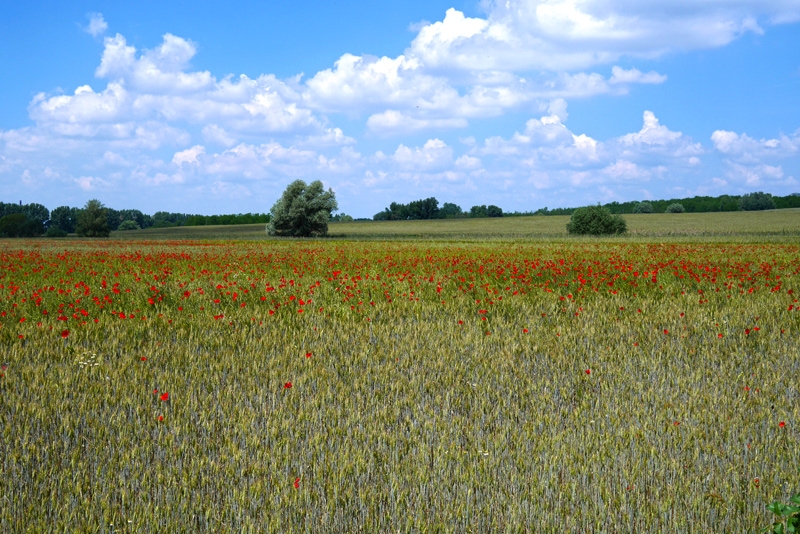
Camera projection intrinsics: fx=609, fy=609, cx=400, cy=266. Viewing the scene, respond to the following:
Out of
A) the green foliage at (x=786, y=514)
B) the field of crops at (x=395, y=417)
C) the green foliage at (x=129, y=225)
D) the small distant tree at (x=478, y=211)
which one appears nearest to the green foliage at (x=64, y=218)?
the green foliage at (x=129, y=225)

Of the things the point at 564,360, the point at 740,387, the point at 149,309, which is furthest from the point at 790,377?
the point at 149,309

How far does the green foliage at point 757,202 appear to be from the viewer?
111444 millimetres

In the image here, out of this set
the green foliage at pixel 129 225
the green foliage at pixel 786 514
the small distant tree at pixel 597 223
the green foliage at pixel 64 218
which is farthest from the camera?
the green foliage at pixel 129 225

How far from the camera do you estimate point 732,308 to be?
10.6 meters

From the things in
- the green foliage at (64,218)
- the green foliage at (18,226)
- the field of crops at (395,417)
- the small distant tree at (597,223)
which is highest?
the green foliage at (64,218)

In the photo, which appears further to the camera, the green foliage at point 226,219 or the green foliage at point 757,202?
the green foliage at point 226,219

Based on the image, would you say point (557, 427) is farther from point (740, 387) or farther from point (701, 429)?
point (740, 387)

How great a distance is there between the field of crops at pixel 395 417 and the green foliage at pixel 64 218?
407 ft

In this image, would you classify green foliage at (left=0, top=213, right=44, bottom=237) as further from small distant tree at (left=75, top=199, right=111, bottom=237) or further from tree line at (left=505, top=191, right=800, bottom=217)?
tree line at (left=505, top=191, right=800, bottom=217)

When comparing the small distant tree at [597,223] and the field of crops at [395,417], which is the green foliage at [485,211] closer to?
the small distant tree at [597,223]

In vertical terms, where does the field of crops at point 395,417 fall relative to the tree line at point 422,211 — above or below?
below

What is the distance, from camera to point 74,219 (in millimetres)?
122000

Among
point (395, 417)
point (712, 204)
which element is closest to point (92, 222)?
point (395, 417)

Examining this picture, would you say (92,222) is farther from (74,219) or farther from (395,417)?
(395,417)
